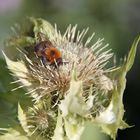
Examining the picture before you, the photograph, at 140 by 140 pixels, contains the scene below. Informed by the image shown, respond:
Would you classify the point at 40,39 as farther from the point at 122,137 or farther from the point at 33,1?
the point at 33,1

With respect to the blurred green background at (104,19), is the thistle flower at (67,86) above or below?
below

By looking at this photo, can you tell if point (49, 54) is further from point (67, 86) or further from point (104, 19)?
point (104, 19)

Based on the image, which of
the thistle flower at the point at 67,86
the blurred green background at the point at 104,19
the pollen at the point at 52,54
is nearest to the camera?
the thistle flower at the point at 67,86

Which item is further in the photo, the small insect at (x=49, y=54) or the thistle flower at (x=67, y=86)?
the small insect at (x=49, y=54)

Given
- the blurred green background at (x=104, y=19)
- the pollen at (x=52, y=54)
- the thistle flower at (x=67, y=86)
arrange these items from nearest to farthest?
the thistle flower at (x=67, y=86) → the pollen at (x=52, y=54) → the blurred green background at (x=104, y=19)

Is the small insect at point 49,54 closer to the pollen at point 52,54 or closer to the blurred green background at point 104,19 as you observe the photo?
the pollen at point 52,54

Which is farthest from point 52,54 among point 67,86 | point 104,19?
point 104,19

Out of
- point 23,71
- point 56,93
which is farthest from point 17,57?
point 56,93

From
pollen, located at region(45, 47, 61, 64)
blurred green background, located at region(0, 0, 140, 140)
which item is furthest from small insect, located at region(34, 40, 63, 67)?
blurred green background, located at region(0, 0, 140, 140)

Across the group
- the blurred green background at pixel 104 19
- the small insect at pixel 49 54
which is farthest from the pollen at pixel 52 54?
the blurred green background at pixel 104 19
